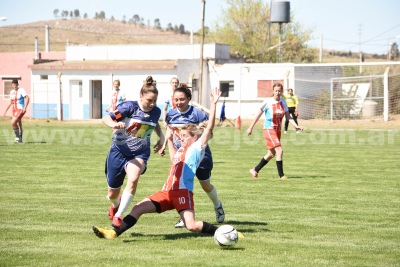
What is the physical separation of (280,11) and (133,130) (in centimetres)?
4840

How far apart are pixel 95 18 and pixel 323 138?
157 meters

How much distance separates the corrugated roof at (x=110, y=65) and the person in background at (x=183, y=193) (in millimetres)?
37590

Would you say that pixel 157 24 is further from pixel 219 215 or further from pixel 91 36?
pixel 219 215

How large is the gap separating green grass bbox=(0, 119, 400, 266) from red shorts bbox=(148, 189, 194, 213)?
43 centimetres

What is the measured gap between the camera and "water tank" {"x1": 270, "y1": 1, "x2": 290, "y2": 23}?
55938 mm

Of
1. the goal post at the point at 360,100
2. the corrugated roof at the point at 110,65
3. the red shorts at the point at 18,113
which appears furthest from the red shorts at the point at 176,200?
the corrugated roof at the point at 110,65

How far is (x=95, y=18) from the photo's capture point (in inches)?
7096

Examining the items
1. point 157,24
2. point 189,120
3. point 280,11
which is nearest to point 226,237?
point 189,120

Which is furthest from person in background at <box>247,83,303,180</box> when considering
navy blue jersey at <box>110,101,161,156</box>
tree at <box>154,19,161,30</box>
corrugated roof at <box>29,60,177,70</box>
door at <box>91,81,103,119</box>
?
tree at <box>154,19,161,30</box>

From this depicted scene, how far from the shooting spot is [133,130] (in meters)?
9.02

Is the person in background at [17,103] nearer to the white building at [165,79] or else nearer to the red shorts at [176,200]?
the red shorts at [176,200]

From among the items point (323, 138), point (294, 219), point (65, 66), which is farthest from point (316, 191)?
point (65, 66)

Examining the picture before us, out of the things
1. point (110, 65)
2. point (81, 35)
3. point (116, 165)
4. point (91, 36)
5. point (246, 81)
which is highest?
point (81, 35)

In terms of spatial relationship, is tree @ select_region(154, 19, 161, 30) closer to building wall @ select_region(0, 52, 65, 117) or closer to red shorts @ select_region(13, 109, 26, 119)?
building wall @ select_region(0, 52, 65, 117)
